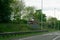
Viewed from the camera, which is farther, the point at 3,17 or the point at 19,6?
the point at 19,6

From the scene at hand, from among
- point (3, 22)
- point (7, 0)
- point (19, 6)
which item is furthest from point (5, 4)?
point (19, 6)

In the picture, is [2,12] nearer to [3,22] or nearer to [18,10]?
[3,22]

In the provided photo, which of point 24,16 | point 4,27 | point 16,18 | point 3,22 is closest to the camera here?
point 4,27

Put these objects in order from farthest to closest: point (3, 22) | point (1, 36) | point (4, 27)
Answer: point (3, 22), point (4, 27), point (1, 36)

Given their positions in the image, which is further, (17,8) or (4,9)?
(17,8)

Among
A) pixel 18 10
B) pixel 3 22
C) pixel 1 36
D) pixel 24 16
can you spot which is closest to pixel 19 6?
pixel 18 10

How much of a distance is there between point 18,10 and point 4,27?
24.6 meters

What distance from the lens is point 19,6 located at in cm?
7762

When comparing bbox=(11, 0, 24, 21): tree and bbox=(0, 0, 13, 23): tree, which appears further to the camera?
bbox=(11, 0, 24, 21): tree

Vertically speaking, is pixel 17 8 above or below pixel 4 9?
above

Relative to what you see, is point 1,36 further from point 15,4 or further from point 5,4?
point 15,4

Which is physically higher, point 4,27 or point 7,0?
point 7,0

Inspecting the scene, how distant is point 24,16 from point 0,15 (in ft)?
129

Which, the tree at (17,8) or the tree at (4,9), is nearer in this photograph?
the tree at (4,9)
